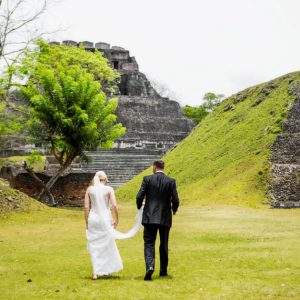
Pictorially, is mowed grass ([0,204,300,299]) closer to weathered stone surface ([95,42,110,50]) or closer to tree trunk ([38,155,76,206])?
tree trunk ([38,155,76,206])

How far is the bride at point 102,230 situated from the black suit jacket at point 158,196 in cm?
21

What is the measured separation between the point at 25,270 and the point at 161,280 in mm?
2486

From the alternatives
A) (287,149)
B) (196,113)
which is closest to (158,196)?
(287,149)

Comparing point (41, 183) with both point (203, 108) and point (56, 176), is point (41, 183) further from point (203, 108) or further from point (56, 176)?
point (203, 108)

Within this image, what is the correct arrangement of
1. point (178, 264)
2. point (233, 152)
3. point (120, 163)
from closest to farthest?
point (178, 264)
point (233, 152)
point (120, 163)

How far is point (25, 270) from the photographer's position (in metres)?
8.62

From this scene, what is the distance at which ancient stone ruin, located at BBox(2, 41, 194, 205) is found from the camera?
25703 millimetres

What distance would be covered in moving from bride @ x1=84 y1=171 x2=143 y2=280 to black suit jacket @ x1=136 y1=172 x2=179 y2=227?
21cm

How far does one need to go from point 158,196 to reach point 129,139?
108 ft

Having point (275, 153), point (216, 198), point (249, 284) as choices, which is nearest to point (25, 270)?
point (249, 284)

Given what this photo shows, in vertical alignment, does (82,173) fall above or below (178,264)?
above

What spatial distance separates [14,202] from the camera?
62.1 feet

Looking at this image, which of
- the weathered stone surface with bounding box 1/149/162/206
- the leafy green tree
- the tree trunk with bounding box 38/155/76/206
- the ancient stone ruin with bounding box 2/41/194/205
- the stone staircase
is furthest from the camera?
the leafy green tree

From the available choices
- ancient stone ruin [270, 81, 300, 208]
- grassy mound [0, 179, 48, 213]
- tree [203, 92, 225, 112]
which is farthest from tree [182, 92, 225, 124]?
grassy mound [0, 179, 48, 213]
